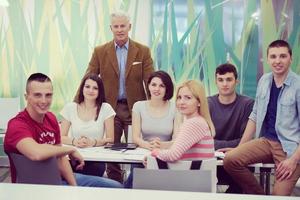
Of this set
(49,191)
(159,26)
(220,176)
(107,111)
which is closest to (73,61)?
(159,26)

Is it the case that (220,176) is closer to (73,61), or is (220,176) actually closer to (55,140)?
(55,140)

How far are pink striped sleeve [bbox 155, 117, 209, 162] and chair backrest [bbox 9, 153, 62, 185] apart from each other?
648 millimetres

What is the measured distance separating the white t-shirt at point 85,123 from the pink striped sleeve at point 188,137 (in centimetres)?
97

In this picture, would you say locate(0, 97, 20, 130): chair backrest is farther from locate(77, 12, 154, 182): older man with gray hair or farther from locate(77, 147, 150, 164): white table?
locate(77, 147, 150, 164): white table

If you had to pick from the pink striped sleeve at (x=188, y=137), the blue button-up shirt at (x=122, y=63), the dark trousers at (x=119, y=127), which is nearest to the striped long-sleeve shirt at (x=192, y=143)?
the pink striped sleeve at (x=188, y=137)

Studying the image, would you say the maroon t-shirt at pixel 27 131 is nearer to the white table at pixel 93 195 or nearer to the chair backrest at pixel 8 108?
the white table at pixel 93 195

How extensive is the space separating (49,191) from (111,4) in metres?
3.84

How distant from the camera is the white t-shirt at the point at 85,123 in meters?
3.21

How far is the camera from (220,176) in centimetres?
312

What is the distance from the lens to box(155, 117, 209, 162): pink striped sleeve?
2.34m

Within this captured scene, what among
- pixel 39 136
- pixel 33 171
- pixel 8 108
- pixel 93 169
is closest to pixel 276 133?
pixel 93 169

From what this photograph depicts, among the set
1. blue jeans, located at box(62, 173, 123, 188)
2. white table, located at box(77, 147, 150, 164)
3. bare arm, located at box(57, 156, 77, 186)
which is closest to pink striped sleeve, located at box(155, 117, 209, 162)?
white table, located at box(77, 147, 150, 164)

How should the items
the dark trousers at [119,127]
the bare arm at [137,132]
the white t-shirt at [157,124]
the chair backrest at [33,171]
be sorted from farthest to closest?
the dark trousers at [119,127] < the white t-shirt at [157,124] < the bare arm at [137,132] < the chair backrest at [33,171]

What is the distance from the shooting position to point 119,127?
392 cm
